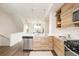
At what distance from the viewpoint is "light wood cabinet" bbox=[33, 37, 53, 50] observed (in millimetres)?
5500

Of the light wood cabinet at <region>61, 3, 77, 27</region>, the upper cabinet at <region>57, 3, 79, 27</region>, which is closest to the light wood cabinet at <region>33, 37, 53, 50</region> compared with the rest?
the upper cabinet at <region>57, 3, 79, 27</region>

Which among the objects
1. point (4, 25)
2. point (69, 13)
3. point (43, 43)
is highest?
point (69, 13)

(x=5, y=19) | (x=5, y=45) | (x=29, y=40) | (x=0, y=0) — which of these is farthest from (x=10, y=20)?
(x=0, y=0)

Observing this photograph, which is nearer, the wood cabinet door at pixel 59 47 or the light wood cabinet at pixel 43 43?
the wood cabinet door at pixel 59 47

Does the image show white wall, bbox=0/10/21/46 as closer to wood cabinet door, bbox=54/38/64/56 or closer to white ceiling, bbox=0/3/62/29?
white ceiling, bbox=0/3/62/29

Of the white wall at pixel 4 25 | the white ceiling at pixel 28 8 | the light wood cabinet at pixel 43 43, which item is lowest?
the light wood cabinet at pixel 43 43

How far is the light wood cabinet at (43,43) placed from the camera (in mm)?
5500

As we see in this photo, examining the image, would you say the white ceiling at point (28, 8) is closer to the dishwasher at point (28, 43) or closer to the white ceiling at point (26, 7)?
the white ceiling at point (26, 7)

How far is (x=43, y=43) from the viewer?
18.1ft

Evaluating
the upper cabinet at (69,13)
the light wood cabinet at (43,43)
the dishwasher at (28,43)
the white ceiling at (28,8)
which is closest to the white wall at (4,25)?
the white ceiling at (28,8)

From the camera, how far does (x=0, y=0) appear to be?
87 centimetres

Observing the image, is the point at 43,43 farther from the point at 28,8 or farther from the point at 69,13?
the point at 69,13

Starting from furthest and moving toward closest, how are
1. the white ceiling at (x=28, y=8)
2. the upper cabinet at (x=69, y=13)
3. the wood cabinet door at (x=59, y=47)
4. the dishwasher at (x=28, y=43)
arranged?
the dishwasher at (x=28, y=43), the white ceiling at (x=28, y=8), the wood cabinet door at (x=59, y=47), the upper cabinet at (x=69, y=13)

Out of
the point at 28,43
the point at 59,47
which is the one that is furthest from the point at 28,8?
the point at 59,47
